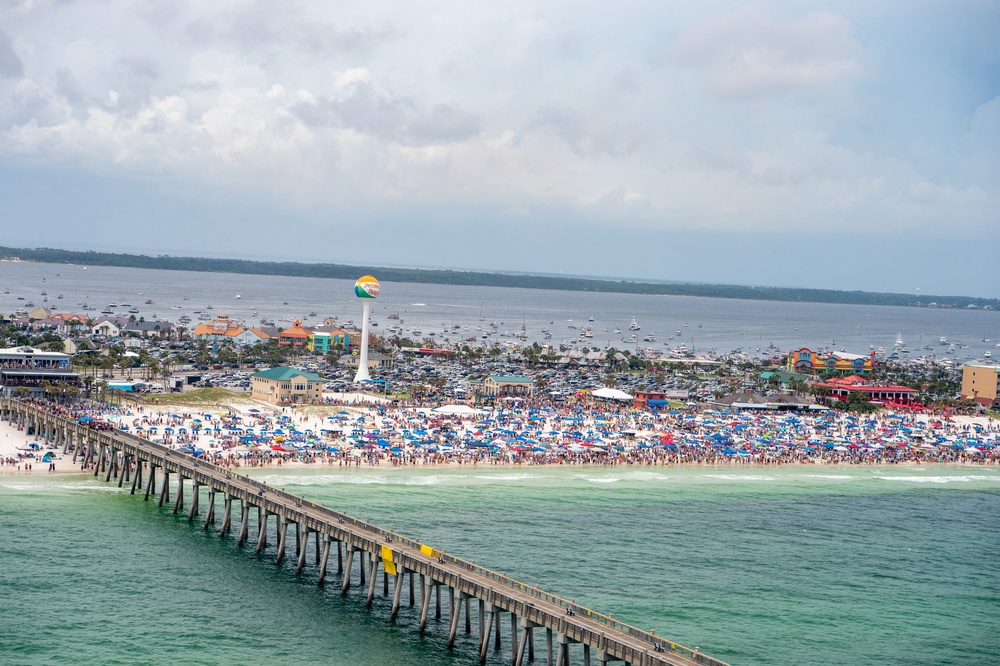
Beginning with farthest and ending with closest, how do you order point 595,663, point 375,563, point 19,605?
point 375,563, point 19,605, point 595,663

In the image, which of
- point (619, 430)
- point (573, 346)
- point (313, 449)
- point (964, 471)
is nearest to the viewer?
point (313, 449)

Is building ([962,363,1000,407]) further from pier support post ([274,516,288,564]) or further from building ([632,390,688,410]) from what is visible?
pier support post ([274,516,288,564])

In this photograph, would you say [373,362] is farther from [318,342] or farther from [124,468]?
[124,468]

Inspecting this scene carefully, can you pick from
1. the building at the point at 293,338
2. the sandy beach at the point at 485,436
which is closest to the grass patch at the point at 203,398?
the sandy beach at the point at 485,436

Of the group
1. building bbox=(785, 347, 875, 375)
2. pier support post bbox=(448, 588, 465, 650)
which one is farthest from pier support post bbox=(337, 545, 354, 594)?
building bbox=(785, 347, 875, 375)

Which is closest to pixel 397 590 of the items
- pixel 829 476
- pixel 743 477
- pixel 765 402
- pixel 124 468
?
pixel 124 468

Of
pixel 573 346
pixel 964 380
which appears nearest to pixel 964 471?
pixel 964 380

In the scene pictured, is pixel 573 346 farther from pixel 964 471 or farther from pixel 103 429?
pixel 103 429

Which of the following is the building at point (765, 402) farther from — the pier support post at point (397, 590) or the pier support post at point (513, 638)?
the pier support post at point (513, 638)
